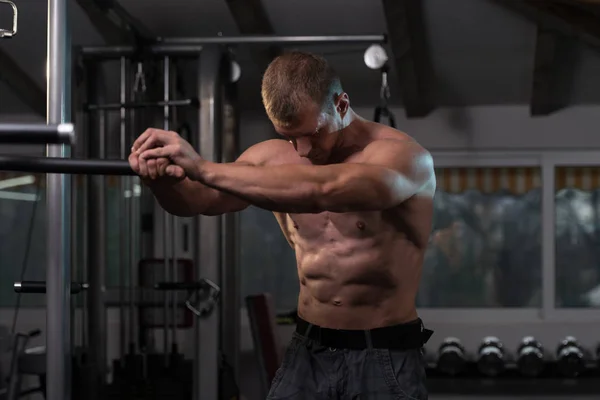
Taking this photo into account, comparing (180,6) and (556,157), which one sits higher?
(180,6)

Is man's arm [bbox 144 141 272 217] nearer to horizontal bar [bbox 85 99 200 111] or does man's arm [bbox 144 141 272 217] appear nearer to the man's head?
the man's head

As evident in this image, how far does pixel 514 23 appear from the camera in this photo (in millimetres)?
4883

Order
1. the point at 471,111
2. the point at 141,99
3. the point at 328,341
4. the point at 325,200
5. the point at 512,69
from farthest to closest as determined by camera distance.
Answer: the point at 471,111 < the point at 512,69 < the point at 141,99 < the point at 328,341 < the point at 325,200

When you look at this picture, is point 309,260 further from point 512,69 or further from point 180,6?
point 512,69

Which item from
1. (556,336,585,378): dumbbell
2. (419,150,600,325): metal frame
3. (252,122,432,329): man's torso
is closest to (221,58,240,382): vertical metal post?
(419,150,600,325): metal frame

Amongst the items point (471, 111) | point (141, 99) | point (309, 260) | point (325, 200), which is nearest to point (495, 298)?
point (471, 111)

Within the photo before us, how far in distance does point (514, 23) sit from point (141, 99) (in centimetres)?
210

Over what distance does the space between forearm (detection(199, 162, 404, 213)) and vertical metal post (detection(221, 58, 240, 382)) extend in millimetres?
2849

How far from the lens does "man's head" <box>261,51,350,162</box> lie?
181 cm

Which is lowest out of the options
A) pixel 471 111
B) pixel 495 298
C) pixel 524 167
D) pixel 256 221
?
pixel 495 298

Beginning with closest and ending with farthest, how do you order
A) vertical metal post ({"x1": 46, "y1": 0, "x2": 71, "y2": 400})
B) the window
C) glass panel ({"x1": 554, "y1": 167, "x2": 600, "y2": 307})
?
vertical metal post ({"x1": 46, "y1": 0, "x2": 71, "y2": 400})
glass panel ({"x1": 554, "y1": 167, "x2": 600, "y2": 307})
the window

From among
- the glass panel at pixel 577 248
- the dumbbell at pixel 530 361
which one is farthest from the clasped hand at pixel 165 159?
the glass panel at pixel 577 248

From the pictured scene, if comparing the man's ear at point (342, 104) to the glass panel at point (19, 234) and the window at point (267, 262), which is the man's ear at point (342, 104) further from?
the glass panel at point (19, 234)

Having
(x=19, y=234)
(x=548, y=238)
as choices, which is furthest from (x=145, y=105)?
(x=548, y=238)
